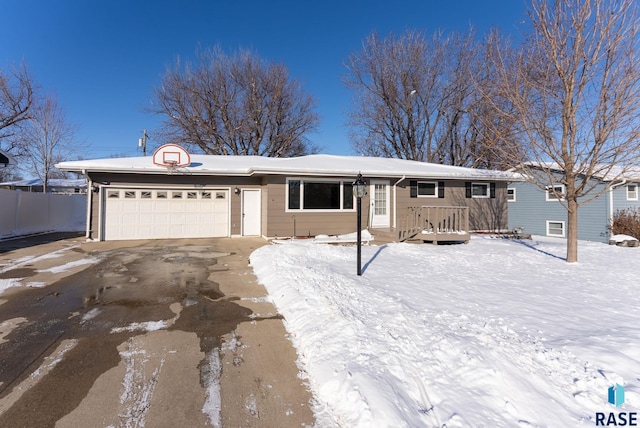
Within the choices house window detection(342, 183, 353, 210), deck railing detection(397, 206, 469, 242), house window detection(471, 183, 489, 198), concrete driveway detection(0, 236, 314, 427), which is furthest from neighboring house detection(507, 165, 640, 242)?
concrete driveway detection(0, 236, 314, 427)

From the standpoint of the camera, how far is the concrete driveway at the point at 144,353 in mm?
2236

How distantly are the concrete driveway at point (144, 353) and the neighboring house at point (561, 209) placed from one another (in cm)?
1270

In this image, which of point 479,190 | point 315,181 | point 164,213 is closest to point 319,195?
point 315,181

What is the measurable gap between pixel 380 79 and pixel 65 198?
2082cm

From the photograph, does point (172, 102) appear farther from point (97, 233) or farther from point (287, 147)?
point (97, 233)

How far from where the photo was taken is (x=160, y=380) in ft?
8.58

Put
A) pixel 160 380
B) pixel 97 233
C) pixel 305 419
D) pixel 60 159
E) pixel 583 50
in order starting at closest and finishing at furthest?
pixel 305 419, pixel 160 380, pixel 583 50, pixel 97 233, pixel 60 159

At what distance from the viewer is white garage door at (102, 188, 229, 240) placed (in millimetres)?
11398

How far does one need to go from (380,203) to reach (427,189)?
2.11 metres

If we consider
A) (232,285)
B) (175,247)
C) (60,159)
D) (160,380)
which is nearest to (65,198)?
(60,159)

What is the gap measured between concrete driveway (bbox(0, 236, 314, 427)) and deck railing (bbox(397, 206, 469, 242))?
605 cm

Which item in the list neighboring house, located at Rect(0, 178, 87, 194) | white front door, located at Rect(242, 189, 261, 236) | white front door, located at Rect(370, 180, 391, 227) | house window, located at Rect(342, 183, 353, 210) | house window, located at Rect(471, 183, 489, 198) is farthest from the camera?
neighboring house, located at Rect(0, 178, 87, 194)

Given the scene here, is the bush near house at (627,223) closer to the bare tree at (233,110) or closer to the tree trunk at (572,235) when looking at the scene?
the tree trunk at (572,235)

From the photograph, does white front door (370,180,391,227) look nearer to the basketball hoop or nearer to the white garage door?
the white garage door
